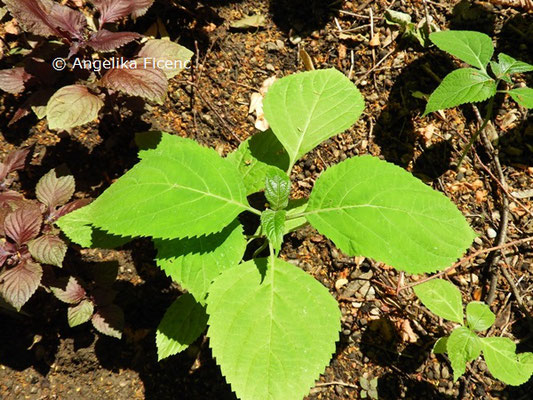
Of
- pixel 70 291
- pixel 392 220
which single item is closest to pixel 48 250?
pixel 70 291

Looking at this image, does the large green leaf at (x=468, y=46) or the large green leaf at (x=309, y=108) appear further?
the large green leaf at (x=468, y=46)

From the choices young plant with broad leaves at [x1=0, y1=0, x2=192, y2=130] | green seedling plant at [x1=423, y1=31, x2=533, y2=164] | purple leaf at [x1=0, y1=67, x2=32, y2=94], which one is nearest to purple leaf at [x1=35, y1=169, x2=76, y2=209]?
young plant with broad leaves at [x1=0, y1=0, x2=192, y2=130]

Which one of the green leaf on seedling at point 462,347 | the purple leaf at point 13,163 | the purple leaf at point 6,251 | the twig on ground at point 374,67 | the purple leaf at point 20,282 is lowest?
the green leaf on seedling at point 462,347

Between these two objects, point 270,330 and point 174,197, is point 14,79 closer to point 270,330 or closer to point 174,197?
point 174,197

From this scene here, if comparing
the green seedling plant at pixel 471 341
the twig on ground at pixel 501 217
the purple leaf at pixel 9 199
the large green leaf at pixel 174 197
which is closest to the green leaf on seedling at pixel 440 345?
the green seedling plant at pixel 471 341

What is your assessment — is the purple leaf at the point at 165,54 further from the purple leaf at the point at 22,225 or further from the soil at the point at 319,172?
the purple leaf at the point at 22,225

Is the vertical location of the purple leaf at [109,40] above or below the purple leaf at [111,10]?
below
